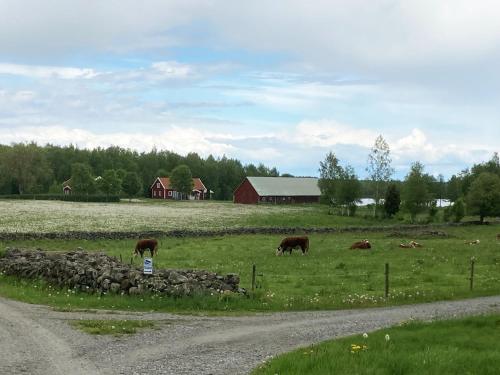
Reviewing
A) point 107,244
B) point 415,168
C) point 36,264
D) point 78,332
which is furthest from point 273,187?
point 78,332

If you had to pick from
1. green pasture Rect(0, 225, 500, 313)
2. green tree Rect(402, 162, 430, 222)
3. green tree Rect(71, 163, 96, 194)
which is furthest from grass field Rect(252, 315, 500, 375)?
green tree Rect(71, 163, 96, 194)

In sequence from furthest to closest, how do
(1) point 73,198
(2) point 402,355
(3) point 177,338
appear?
(1) point 73,198
(3) point 177,338
(2) point 402,355

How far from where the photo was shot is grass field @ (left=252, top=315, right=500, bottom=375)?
40.4 feet

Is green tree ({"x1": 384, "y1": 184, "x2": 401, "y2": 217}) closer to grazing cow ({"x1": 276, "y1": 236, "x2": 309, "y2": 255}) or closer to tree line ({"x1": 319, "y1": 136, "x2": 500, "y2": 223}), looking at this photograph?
tree line ({"x1": 319, "y1": 136, "x2": 500, "y2": 223})

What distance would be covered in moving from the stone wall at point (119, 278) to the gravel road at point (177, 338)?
2.63m

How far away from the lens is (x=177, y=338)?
1647 cm

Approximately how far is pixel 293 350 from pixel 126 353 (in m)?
3.96

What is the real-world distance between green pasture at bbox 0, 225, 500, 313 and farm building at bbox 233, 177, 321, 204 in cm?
9149

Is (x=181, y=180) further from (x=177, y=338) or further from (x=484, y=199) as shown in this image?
(x=177, y=338)

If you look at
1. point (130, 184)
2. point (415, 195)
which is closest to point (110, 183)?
point (130, 184)

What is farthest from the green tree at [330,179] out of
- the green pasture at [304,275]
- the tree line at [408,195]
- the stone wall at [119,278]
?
the stone wall at [119,278]

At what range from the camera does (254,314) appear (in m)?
20.5

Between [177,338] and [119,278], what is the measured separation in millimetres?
7737

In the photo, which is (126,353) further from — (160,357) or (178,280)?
(178,280)
